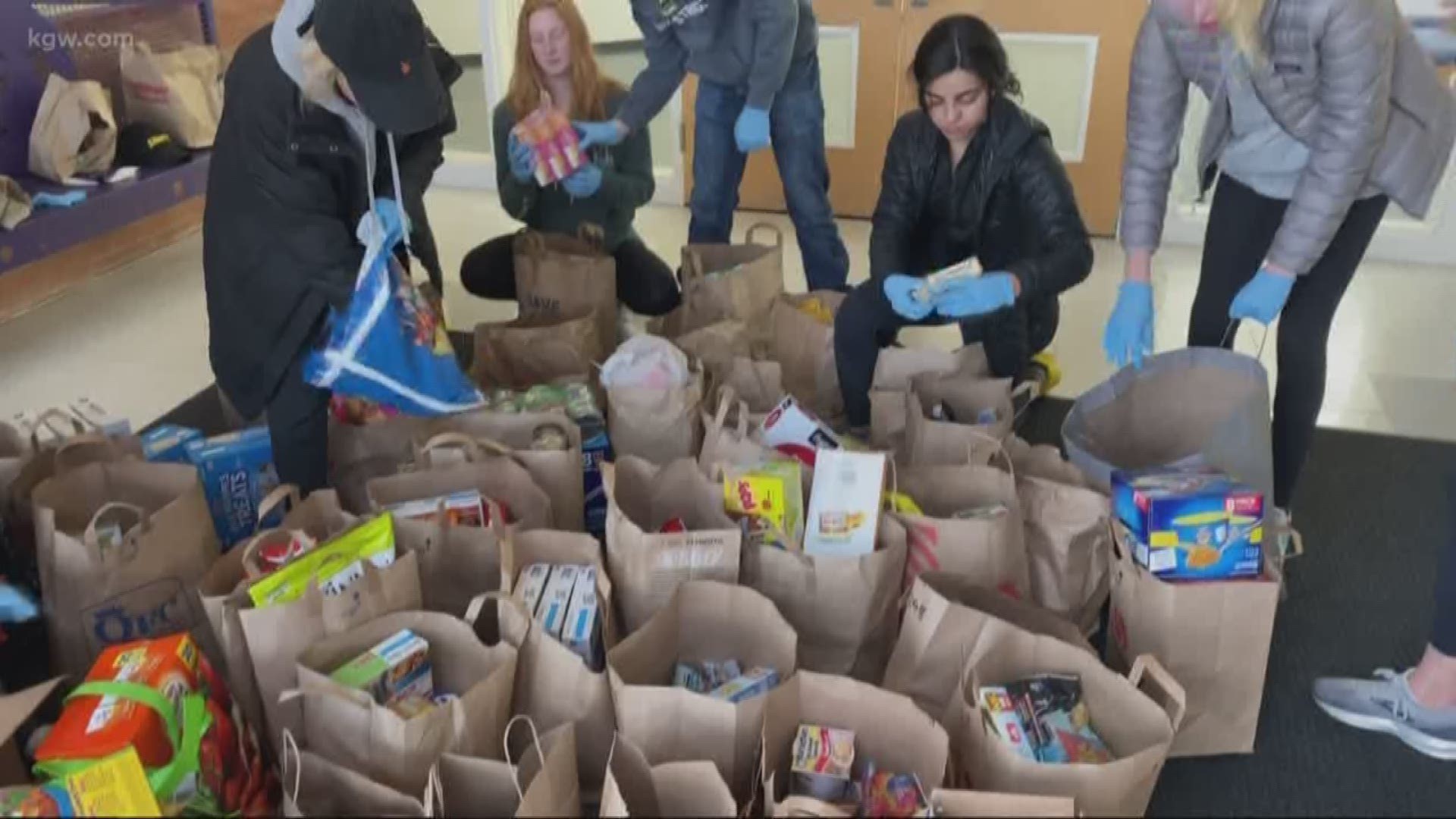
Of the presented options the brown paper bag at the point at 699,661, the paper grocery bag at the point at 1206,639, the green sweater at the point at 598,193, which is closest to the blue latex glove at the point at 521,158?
the green sweater at the point at 598,193

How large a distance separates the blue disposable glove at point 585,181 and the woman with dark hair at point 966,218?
69 cm

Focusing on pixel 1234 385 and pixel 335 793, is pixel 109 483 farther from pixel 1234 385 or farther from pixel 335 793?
pixel 1234 385

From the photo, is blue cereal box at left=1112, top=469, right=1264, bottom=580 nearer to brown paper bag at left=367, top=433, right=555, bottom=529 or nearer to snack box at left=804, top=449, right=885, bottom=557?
snack box at left=804, top=449, right=885, bottom=557

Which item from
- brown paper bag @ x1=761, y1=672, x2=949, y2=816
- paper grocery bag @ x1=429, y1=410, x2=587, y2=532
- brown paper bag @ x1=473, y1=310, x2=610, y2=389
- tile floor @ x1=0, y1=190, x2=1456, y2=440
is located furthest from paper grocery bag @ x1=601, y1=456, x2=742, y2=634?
tile floor @ x1=0, y1=190, x2=1456, y2=440

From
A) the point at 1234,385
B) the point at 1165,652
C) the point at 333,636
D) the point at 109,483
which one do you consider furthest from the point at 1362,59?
the point at 109,483

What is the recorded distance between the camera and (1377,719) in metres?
1.65

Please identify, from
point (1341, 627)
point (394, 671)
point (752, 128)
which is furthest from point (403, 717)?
point (752, 128)

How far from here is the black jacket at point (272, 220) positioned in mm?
1777

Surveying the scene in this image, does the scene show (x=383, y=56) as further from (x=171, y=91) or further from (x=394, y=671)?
(x=171, y=91)

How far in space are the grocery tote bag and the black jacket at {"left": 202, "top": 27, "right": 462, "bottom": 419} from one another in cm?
120

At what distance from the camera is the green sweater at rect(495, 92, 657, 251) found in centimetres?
268

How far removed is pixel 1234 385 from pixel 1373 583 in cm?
45

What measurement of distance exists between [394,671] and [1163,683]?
0.88 m

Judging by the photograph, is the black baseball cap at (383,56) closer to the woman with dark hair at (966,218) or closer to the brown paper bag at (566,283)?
the brown paper bag at (566,283)
